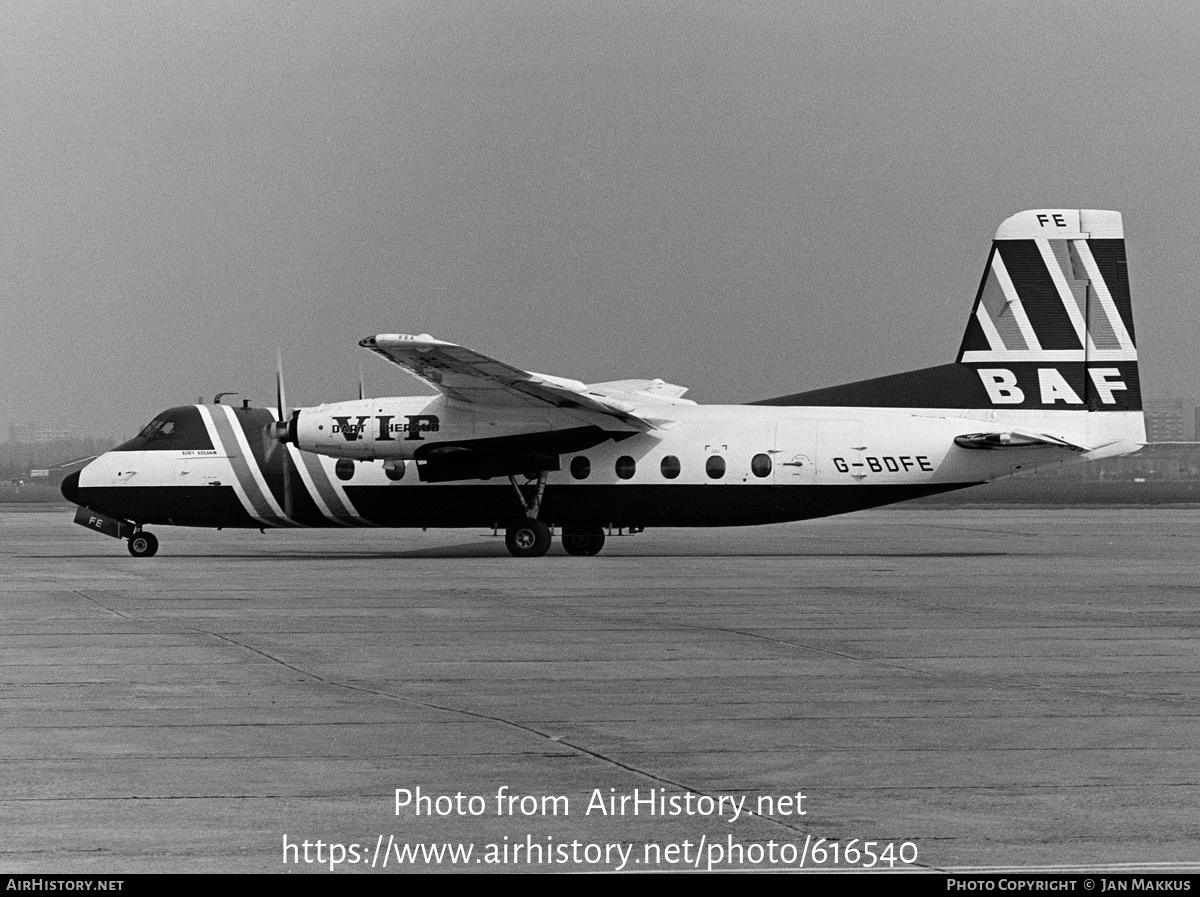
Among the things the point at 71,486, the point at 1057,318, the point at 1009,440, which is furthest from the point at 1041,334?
the point at 71,486

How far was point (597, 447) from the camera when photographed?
97.1ft

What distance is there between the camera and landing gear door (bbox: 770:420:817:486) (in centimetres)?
2873

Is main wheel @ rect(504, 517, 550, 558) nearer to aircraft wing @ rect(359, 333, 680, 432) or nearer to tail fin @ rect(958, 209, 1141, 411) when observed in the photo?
aircraft wing @ rect(359, 333, 680, 432)

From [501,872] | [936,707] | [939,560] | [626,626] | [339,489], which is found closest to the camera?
[501,872]

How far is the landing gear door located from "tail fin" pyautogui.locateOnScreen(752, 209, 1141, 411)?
1.11 metres

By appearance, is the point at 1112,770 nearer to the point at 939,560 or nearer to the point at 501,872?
the point at 501,872

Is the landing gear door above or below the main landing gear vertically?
above

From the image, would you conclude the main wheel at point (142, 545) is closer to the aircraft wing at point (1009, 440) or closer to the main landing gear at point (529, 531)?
the main landing gear at point (529, 531)

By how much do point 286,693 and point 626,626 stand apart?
219 inches

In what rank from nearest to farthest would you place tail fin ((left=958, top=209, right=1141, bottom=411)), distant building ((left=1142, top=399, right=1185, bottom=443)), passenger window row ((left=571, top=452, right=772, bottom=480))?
1. passenger window row ((left=571, top=452, right=772, bottom=480))
2. tail fin ((left=958, top=209, right=1141, bottom=411))
3. distant building ((left=1142, top=399, right=1185, bottom=443))

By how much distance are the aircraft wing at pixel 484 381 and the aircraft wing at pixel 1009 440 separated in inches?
233

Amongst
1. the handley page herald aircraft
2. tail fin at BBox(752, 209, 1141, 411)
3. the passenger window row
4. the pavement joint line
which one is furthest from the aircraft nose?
the pavement joint line

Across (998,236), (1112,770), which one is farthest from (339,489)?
(1112,770)

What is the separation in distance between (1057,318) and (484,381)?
11.6 metres
